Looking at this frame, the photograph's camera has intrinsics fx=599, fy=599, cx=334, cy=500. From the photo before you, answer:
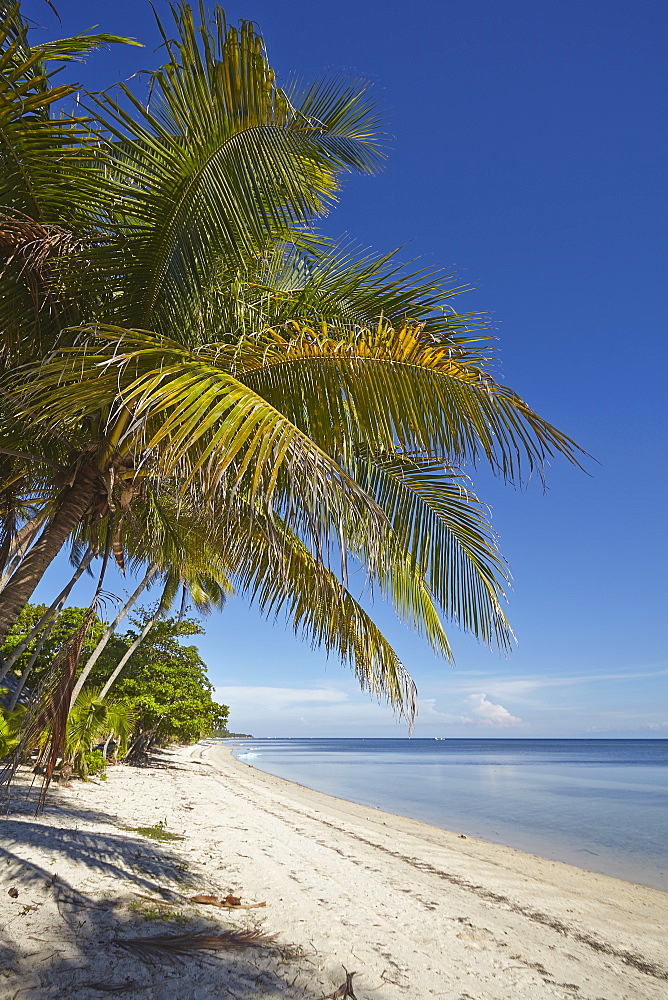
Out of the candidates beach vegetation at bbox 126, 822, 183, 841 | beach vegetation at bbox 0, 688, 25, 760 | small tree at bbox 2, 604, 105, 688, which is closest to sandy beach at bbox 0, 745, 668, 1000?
beach vegetation at bbox 126, 822, 183, 841

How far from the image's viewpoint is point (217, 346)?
377 centimetres

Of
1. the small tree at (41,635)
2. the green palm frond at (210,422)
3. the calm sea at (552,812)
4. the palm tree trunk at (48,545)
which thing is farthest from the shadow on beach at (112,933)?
the small tree at (41,635)

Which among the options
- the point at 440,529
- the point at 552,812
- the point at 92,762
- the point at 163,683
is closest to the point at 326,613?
the point at 440,529

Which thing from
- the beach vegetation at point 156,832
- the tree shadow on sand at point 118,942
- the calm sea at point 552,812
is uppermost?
the tree shadow on sand at point 118,942

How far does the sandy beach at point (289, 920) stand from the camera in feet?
10.9

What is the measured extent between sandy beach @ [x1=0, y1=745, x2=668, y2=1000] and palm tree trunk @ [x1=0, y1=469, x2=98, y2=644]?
1869 mm

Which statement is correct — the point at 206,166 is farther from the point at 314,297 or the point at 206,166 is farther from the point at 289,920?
the point at 289,920

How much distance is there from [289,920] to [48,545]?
3.24 meters

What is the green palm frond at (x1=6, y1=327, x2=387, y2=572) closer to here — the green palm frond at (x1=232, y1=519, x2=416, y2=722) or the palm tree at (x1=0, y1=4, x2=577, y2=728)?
the palm tree at (x1=0, y1=4, x2=577, y2=728)

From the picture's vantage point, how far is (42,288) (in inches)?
139

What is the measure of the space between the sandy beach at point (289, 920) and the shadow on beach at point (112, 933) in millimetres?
13

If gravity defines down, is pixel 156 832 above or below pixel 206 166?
below

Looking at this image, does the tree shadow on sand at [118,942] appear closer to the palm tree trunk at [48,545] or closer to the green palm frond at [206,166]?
the palm tree trunk at [48,545]

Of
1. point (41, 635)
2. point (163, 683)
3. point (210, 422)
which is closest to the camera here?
point (210, 422)
